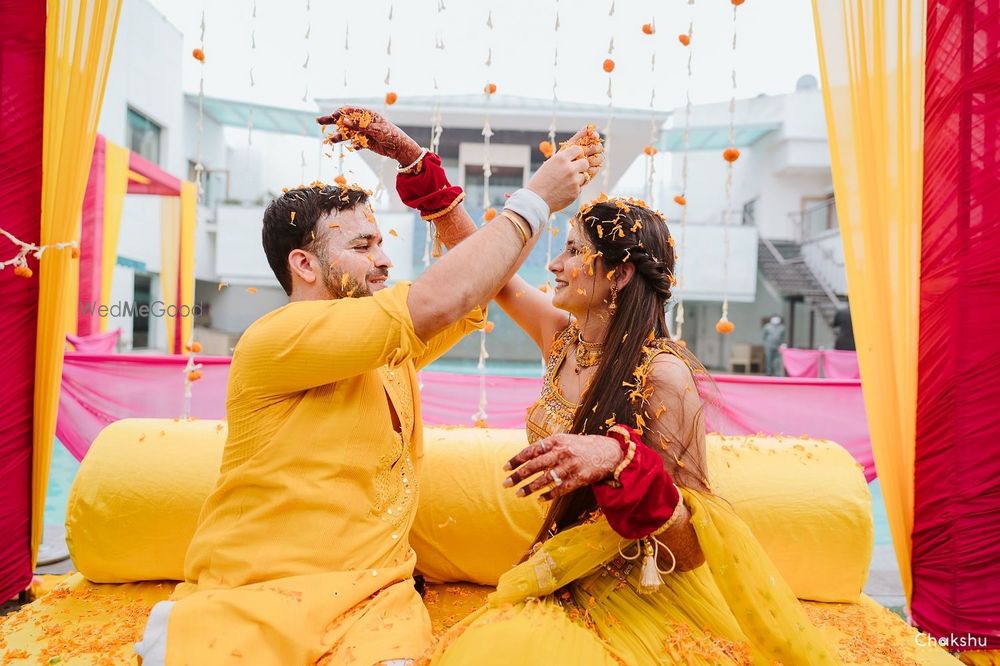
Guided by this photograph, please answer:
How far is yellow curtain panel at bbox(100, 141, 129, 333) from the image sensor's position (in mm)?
6789

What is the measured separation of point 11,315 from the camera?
2.70 metres

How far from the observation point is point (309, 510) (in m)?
1.51

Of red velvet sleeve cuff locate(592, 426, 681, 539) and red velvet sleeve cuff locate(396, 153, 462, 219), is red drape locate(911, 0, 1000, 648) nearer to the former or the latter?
red velvet sleeve cuff locate(592, 426, 681, 539)

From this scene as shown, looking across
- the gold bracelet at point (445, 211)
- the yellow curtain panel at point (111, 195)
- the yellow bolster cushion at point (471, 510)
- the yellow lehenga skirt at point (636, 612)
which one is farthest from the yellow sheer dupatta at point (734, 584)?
the yellow curtain panel at point (111, 195)

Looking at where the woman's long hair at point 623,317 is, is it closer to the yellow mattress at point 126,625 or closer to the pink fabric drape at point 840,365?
the yellow mattress at point 126,625

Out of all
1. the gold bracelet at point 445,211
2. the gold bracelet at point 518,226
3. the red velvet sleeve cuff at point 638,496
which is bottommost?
the red velvet sleeve cuff at point 638,496

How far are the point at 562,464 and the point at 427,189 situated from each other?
99cm

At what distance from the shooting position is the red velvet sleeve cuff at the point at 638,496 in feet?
4.05

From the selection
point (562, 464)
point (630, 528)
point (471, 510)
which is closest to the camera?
point (562, 464)

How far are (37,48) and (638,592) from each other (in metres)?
3.11

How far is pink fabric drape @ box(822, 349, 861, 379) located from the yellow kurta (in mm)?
8475

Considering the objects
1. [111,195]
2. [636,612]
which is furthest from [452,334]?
[111,195]

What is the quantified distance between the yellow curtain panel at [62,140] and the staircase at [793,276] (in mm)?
16640

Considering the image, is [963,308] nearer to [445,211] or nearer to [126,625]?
[445,211]
